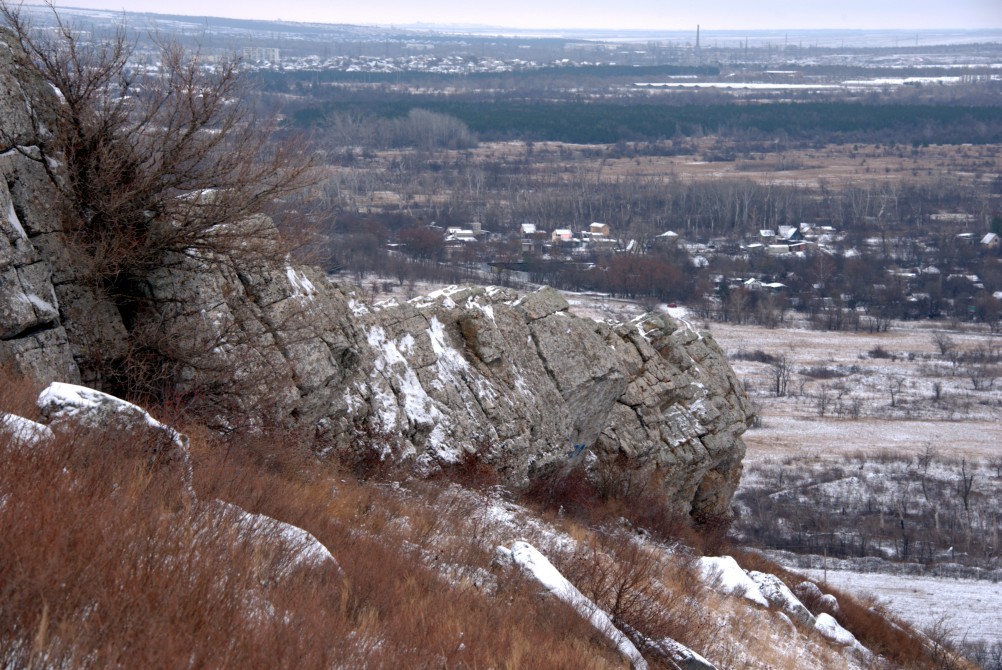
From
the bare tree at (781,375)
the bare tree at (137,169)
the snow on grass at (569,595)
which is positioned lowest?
the bare tree at (781,375)

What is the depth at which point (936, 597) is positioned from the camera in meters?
24.4

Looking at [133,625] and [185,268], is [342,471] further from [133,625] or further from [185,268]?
[133,625]

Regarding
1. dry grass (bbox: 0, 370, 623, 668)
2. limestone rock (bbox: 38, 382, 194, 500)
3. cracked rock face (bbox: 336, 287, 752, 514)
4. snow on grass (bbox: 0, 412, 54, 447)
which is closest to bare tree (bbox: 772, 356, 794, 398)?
cracked rock face (bbox: 336, 287, 752, 514)

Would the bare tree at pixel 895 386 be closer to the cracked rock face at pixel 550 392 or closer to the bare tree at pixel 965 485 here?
the bare tree at pixel 965 485

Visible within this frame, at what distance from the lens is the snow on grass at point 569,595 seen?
660cm

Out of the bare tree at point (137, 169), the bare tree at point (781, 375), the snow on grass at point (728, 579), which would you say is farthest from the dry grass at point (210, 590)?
the bare tree at point (781, 375)

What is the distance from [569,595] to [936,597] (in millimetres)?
21064

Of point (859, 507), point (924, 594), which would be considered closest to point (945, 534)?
point (859, 507)

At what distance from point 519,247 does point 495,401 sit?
54382 mm

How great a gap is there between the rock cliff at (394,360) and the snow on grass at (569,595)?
4061 mm

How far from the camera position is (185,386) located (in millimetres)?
10016

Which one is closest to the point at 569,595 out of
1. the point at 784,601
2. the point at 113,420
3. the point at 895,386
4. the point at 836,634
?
the point at 113,420

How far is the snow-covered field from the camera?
72.4ft

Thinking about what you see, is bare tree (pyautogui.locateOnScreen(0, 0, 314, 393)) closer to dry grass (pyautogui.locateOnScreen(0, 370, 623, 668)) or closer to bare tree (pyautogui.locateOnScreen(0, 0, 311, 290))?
bare tree (pyautogui.locateOnScreen(0, 0, 311, 290))
